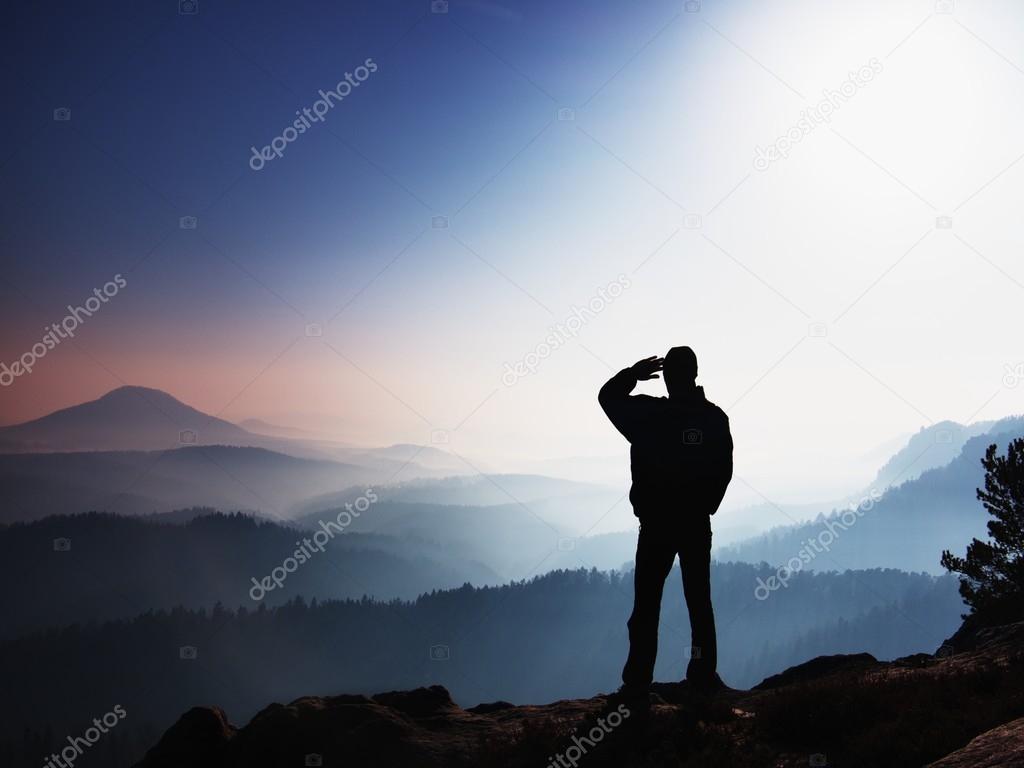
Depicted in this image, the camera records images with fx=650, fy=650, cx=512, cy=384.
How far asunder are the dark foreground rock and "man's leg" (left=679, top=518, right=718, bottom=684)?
1.80 feet

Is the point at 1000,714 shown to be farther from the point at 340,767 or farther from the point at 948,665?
the point at 340,767

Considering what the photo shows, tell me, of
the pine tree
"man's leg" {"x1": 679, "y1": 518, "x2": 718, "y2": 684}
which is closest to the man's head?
"man's leg" {"x1": 679, "y1": 518, "x2": 718, "y2": 684}

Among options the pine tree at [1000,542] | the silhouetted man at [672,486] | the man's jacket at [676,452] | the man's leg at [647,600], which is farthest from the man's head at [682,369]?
the pine tree at [1000,542]

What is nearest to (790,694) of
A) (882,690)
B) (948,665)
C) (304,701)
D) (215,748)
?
(882,690)

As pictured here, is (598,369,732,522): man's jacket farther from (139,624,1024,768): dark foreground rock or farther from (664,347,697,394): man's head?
(139,624,1024,768): dark foreground rock

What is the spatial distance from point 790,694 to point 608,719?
6.87ft

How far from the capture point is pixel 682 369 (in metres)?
8.18

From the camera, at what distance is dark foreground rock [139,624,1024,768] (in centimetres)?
600

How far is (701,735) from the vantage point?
6699mm

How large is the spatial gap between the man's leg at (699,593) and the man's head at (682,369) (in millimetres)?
1702

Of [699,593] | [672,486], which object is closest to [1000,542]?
[699,593]

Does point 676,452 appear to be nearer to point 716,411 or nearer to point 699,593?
point 716,411

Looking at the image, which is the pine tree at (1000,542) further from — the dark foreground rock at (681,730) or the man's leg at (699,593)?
the man's leg at (699,593)

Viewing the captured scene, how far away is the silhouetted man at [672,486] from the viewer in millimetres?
7949
